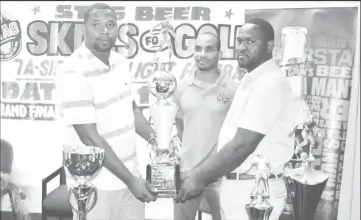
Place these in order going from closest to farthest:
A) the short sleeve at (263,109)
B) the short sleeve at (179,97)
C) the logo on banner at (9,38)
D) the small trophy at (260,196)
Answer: the small trophy at (260,196), the short sleeve at (263,109), the short sleeve at (179,97), the logo on banner at (9,38)

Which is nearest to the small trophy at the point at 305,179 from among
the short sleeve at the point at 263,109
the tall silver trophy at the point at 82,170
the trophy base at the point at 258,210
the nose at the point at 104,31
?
the short sleeve at the point at 263,109

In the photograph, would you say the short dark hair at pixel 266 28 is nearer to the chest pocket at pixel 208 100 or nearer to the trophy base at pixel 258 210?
the chest pocket at pixel 208 100

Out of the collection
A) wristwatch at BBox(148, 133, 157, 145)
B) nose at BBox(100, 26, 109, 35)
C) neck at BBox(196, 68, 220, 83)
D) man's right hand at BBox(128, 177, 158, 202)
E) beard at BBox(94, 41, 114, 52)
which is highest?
nose at BBox(100, 26, 109, 35)

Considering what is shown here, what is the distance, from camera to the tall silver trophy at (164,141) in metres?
1.91

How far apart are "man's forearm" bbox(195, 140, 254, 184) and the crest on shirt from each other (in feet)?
0.53

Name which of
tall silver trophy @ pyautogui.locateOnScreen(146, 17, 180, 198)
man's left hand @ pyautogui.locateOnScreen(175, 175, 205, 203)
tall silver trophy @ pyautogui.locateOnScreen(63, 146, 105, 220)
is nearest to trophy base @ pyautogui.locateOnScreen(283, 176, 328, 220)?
man's left hand @ pyautogui.locateOnScreen(175, 175, 205, 203)

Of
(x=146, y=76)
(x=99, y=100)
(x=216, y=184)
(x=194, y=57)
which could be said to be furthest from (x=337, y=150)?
(x=99, y=100)

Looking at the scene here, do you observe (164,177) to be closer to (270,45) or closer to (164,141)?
(164,141)

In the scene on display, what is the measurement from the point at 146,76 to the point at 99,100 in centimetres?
22

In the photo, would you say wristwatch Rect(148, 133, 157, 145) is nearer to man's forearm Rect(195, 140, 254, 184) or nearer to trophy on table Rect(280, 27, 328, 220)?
man's forearm Rect(195, 140, 254, 184)

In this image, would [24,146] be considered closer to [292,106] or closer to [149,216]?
[149,216]

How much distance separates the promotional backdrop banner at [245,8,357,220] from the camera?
1.93 m

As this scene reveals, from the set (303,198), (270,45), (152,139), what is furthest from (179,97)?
(303,198)

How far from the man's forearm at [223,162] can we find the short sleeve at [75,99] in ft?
1.55
